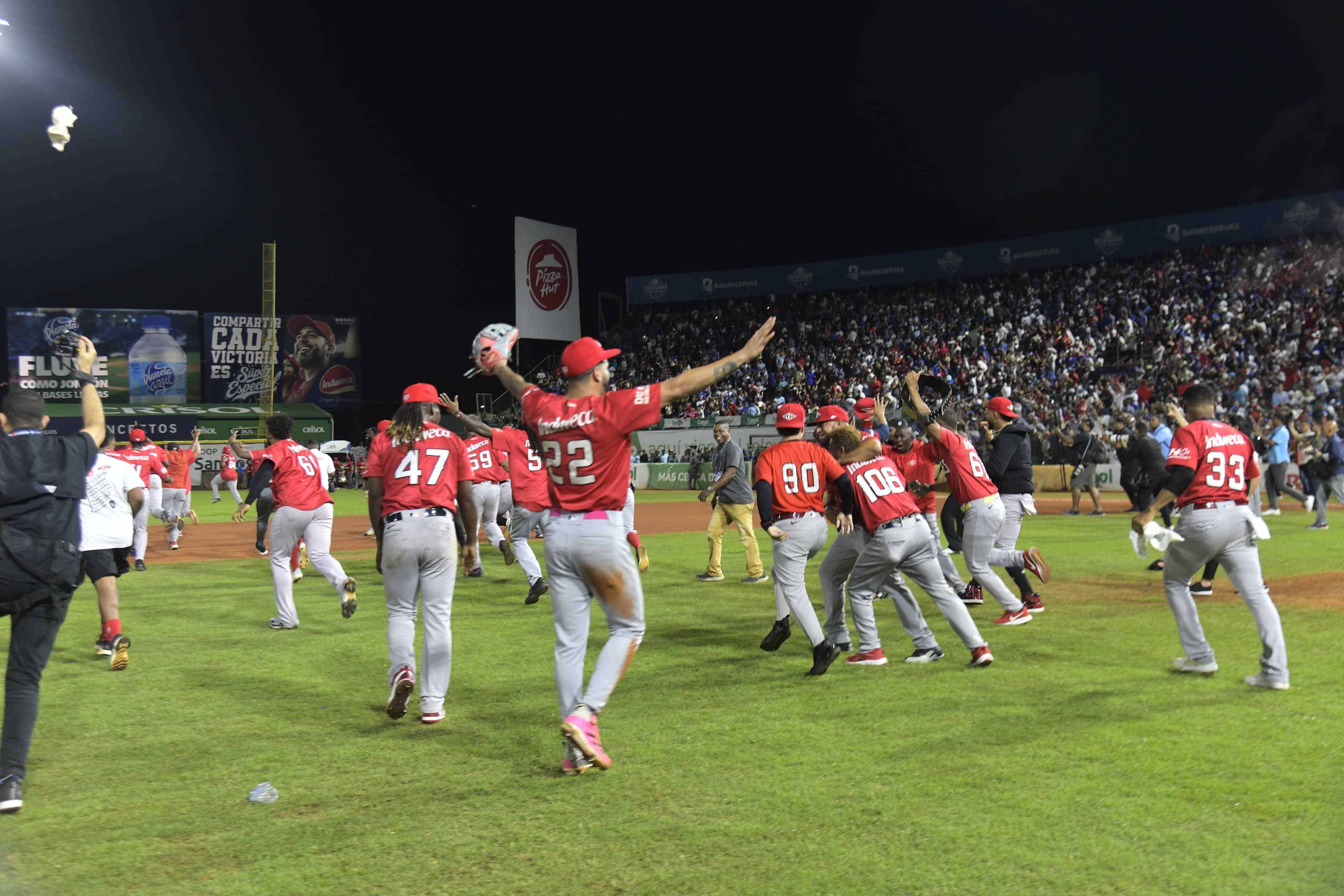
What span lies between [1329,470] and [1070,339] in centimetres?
2127

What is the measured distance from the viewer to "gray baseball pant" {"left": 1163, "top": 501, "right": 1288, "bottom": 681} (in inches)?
262

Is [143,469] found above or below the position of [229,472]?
above

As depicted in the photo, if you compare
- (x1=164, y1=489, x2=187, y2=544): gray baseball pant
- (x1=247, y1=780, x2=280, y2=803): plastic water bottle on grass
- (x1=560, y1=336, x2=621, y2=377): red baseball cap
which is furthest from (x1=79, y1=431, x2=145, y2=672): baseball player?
(x1=164, y1=489, x2=187, y2=544): gray baseball pant

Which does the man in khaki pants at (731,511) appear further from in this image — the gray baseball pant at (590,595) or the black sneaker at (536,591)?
the gray baseball pant at (590,595)

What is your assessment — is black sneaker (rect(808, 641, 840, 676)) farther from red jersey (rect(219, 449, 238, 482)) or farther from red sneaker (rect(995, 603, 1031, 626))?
red jersey (rect(219, 449, 238, 482))

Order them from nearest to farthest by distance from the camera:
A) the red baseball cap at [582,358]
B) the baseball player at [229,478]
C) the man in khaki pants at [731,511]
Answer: the red baseball cap at [582,358] < the man in khaki pants at [731,511] < the baseball player at [229,478]

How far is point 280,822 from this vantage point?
14.9 ft

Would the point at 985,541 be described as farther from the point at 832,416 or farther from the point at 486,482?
the point at 486,482

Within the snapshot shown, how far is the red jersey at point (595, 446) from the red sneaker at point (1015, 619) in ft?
18.4

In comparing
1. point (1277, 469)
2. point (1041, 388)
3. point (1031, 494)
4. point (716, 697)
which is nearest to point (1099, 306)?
point (1041, 388)

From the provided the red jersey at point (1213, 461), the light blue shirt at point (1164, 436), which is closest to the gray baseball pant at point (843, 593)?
the red jersey at point (1213, 461)

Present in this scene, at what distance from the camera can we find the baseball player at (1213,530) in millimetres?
6703

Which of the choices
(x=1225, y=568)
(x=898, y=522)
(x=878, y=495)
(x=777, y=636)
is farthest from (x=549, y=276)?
(x=1225, y=568)

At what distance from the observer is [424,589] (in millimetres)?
6312
